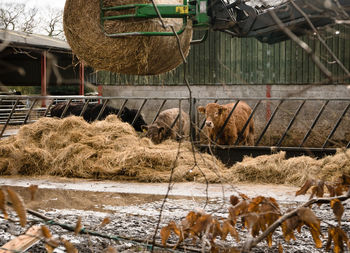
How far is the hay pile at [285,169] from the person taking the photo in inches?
295

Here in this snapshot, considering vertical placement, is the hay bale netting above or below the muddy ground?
above

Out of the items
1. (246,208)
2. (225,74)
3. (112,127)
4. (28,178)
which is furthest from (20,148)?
(225,74)

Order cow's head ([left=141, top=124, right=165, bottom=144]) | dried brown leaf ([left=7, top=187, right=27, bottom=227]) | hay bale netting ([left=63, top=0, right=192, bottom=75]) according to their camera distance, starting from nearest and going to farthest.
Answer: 1. dried brown leaf ([left=7, top=187, right=27, bottom=227])
2. hay bale netting ([left=63, top=0, right=192, bottom=75])
3. cow's head ([left=141, top=124, right=165, bottom=144])

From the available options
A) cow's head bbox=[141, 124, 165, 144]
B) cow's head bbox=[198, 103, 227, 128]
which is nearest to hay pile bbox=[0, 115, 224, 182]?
cow's head bbox=[198, 103, 227, 128]

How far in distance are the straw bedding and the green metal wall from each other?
588cm

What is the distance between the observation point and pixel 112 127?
9.45 metres

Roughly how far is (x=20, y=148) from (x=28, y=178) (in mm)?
832

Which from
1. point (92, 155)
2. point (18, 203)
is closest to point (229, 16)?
point (92, 155)

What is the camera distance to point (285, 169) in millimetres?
7797

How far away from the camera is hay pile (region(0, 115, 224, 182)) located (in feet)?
26.5

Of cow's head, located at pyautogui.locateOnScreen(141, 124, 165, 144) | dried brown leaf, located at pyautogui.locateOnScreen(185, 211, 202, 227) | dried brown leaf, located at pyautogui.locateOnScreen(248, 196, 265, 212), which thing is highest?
dried brown leaf, located at pyautogui.locateOnScreen(248, 196, 265, 212)

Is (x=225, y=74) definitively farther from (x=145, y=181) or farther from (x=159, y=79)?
(x=145, y=181)

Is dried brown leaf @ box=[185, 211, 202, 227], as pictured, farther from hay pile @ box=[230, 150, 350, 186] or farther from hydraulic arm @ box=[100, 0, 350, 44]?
hay pile @ box=[230, 150, 350, 186]

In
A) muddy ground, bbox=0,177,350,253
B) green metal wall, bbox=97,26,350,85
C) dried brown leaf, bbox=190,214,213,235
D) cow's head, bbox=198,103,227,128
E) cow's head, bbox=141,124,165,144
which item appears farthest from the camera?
green metal wall, bbox=97,26,350,85
